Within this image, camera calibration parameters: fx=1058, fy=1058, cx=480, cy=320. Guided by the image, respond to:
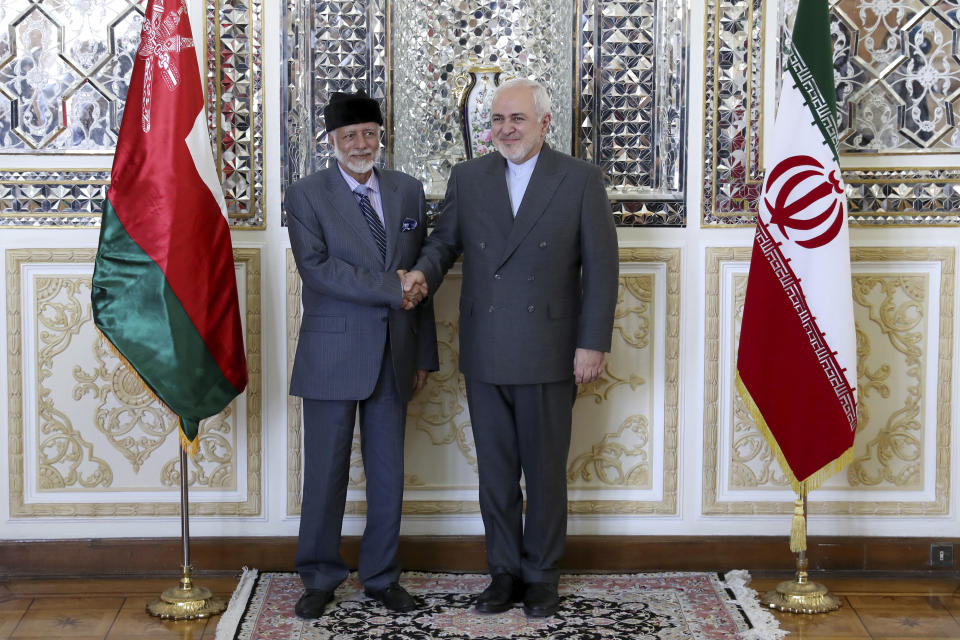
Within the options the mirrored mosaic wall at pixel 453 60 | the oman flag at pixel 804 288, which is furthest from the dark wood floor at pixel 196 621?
the mirrored mosaic wall at pixel 453 60

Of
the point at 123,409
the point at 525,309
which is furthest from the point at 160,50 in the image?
the point at 525,309

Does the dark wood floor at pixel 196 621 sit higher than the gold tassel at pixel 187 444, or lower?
lower

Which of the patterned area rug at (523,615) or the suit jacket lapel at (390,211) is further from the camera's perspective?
the suit jacket lapel at (390,211)

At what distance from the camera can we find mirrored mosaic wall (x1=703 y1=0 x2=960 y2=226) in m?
3.71

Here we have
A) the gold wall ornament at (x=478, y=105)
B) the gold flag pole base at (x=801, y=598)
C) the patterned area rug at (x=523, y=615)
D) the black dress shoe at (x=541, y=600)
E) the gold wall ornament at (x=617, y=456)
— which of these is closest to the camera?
the patterned area rug at (x=523, y=615)

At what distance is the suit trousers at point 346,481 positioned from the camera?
11.2 feet

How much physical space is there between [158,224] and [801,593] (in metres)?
2.42

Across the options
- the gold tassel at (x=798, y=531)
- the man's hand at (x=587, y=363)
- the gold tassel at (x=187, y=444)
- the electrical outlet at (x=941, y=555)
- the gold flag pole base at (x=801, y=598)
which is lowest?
the gold flag pole base at (x=801, y=598)

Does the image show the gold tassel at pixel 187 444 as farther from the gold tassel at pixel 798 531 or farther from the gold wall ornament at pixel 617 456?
the gold tassel at pixel 798 531

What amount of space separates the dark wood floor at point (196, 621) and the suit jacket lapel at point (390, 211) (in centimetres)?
134

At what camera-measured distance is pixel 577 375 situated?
336 cm

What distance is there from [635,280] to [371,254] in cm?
101

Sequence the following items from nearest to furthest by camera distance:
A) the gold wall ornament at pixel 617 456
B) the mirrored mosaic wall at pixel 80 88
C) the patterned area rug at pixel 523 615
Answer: the patterned area rug at pixel 523 615 → the mirrored mosaic wall at pixel 80 88 → the gold wall ornament at pixel 617 456

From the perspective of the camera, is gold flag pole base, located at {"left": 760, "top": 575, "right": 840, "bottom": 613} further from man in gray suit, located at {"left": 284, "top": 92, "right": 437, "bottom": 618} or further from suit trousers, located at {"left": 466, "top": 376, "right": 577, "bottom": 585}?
man in gray suit, located at {"left": 284, "top": 92, "right": 437, "bottom": 618}
